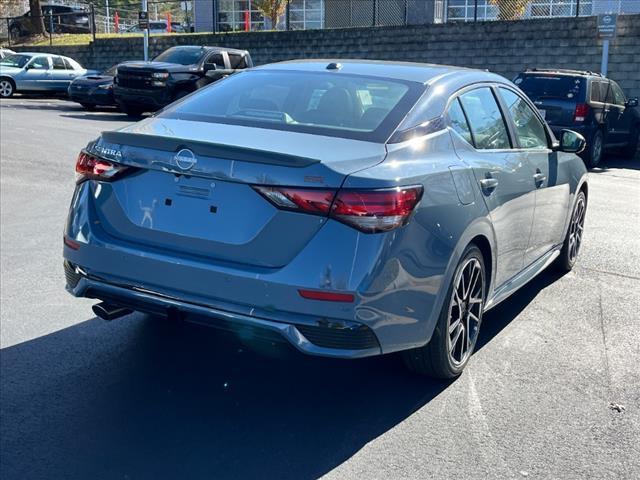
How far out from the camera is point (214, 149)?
3645 millimetres

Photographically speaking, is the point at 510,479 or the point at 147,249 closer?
the point at 510,479

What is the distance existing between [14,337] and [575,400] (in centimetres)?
333

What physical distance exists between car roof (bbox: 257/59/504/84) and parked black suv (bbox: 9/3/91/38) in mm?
33364

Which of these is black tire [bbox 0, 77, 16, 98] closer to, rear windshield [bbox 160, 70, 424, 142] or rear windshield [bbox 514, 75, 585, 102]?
rear windshield [bbox 514, 75, 585, 102]

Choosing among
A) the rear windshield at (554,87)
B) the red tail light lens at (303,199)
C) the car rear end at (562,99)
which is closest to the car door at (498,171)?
the red tail light lens at (303,199)

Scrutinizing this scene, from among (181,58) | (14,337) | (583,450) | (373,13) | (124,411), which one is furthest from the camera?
(373,13)

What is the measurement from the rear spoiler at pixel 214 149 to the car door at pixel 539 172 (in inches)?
85.7

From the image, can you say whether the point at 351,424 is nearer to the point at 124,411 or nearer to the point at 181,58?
the point at 124,411

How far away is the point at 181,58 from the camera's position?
19.9 metres

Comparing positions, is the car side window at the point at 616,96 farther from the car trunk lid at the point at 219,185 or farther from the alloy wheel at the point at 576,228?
the car trunk lid at the point at 219,185

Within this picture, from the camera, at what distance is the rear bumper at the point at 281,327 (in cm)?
349

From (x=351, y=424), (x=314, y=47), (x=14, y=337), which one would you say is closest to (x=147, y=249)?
(x=351, y=424)

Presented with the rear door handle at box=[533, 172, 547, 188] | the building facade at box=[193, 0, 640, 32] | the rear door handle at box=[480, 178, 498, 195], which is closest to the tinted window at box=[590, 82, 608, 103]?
the building facade at box=[193, 0, 640, 32]

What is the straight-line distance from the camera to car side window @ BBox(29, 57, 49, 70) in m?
25.0
